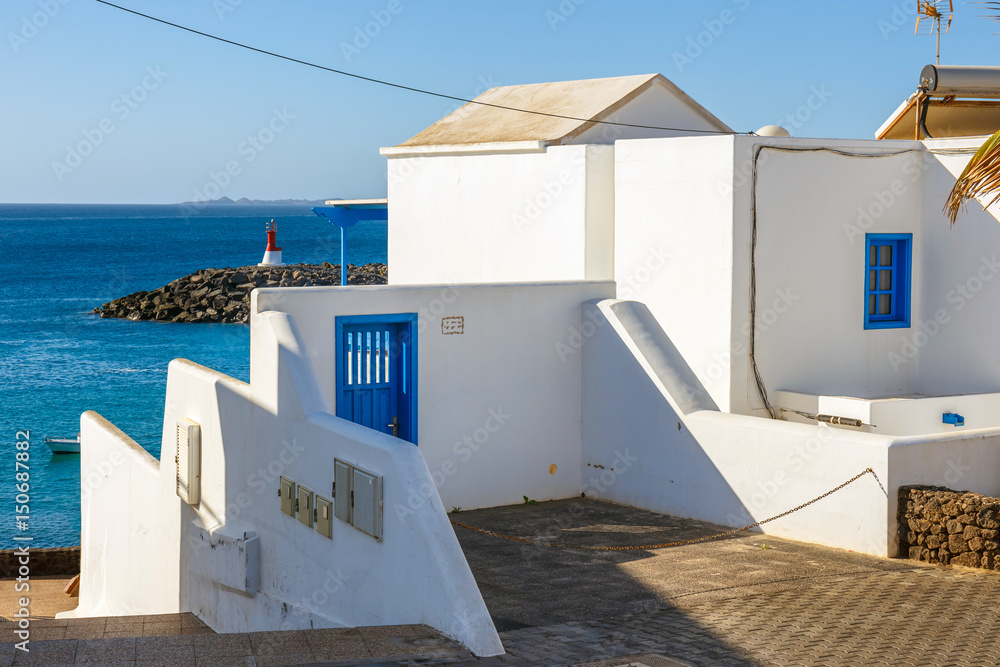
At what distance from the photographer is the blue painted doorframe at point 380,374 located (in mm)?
10844

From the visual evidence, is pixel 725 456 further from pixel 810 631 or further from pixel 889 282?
pixel 889 282

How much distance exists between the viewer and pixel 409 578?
23.7ft

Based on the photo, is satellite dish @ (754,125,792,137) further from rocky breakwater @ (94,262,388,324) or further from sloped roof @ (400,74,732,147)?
rocky breakwater @ (94,262,388,324)

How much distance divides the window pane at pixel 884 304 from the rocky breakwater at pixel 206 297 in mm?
41832

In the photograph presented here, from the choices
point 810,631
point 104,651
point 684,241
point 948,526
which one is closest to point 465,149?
point 684,241

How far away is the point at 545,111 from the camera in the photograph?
1527cm

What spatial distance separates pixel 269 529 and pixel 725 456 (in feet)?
15.0

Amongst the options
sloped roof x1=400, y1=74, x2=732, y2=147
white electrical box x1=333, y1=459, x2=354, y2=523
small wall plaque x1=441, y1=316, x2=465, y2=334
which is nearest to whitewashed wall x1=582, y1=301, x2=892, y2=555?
small wall plaque x1=441, y1=316, x2=465, y2=334

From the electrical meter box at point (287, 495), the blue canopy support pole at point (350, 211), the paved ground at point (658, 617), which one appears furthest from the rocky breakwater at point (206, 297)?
the paved ground at point (658, 617)

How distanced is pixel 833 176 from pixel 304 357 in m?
6.65

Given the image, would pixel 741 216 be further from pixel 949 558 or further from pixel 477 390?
pixel 949 558

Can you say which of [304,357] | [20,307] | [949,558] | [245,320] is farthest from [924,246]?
[20,307]

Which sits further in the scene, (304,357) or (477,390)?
(477,390)

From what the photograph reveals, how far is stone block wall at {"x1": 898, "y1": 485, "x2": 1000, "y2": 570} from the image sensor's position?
883 cm
